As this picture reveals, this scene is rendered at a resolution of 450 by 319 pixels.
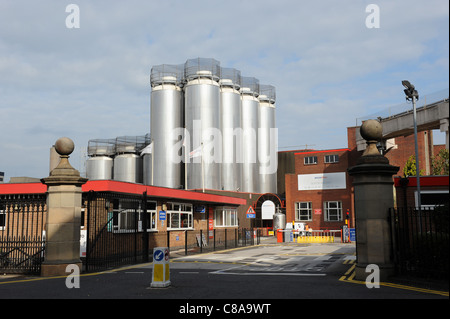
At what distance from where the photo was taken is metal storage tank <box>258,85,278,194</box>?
2348 inches

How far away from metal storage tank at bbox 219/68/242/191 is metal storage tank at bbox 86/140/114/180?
21512mm

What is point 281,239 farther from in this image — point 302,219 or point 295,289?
point 295,289

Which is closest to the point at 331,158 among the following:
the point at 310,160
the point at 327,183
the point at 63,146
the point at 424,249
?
the point at 310,160

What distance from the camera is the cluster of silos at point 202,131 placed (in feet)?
169

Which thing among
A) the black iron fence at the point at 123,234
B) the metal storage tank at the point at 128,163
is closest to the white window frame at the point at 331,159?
the black iron fence at the point at 123,234

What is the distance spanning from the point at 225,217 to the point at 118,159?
102 feet

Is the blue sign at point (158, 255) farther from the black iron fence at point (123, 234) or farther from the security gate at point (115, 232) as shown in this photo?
the security gate at point (115, 232)

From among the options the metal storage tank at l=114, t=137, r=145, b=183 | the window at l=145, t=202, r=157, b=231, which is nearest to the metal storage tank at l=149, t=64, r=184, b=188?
the metal storage tank at l=114, t=137, r=145, b=183

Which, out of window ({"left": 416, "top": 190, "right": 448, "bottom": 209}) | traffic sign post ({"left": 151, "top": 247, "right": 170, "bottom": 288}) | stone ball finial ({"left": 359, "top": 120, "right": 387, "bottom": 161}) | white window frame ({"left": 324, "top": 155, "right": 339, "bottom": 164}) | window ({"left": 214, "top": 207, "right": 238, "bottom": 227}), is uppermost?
white window frame ({"left": 324, "top": 155, "right": 339, "bottom": 164})

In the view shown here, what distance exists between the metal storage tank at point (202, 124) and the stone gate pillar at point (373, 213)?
120 ft

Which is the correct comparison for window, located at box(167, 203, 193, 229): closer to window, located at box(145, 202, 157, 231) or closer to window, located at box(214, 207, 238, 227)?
window, located at box(145, 202, 157, 231)

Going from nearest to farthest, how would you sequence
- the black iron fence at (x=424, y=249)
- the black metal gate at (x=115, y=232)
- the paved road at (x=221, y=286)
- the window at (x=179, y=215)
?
the paved road at (x=221, y=286) < the black iron fence at (x=424, y=249) < the black metal gate at (x=115, y=232) < the window at (x=179, y=215)
